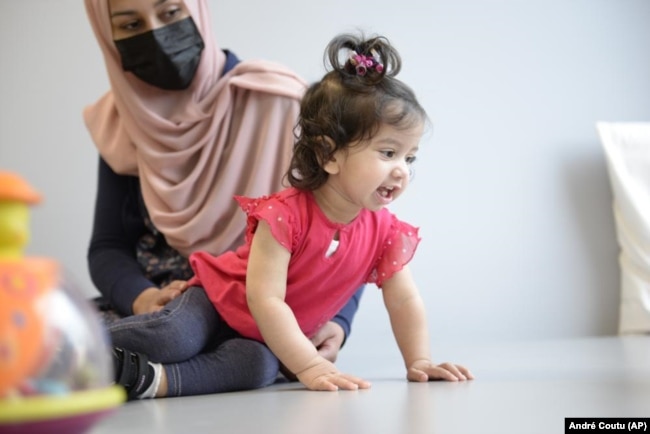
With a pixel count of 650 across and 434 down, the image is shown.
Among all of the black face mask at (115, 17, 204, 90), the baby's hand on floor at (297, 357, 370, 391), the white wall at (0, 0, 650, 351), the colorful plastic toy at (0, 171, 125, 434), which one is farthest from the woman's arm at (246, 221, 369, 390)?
the white wall at (0, 0, 650, 351)

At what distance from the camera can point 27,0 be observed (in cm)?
247

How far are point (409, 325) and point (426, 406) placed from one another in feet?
1.40

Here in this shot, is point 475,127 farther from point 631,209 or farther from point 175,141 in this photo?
point 175,141

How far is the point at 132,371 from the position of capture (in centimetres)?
125

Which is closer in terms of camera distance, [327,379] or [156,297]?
[327,379]

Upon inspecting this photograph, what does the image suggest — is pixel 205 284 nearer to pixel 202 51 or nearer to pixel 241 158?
pixel 241 158

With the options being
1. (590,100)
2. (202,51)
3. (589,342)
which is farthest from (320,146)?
(590,100)

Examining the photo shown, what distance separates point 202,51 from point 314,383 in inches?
31.0

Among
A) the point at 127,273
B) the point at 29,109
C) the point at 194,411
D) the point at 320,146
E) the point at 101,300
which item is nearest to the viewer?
the point at 194,411

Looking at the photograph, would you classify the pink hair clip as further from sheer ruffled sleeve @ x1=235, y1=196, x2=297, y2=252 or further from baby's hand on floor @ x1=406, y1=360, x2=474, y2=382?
baby's hand on floor @ x1=406, y1=360, x2=474, y2=382

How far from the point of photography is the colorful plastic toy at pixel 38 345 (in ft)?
1.65

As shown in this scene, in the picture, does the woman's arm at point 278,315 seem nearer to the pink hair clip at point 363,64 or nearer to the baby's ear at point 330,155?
the baby's ear at point 330,155

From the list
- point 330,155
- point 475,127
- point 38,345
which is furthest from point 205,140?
point 38,345

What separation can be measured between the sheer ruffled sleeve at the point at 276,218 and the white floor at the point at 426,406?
24cm
